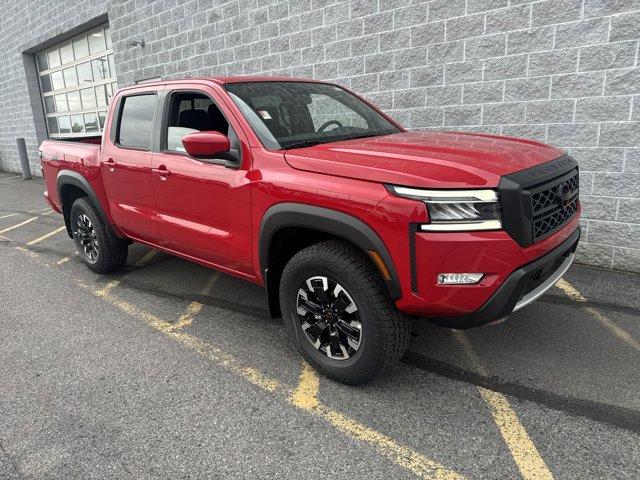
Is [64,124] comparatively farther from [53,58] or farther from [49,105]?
[53,58]

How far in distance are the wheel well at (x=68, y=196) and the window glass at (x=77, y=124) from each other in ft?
30.0

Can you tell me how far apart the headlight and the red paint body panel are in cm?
4

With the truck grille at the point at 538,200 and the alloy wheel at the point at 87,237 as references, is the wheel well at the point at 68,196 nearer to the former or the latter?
the alloy wheel at the point at 87,237

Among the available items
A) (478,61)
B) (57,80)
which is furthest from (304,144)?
(57,80)

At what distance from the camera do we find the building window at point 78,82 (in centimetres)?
1163

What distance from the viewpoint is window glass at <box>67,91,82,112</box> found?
13172 mm

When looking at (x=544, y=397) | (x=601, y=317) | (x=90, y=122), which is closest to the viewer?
(x=544, y=397)

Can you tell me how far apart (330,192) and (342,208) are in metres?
0.12

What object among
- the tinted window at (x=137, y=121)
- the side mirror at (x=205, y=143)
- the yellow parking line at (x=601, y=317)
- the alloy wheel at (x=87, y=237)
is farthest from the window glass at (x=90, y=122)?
the yellow parking line at (x=601, y=317)

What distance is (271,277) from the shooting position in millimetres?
3148

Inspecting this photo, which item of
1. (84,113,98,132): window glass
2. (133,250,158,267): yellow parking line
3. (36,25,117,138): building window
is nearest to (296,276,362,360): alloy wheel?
(133,250,158,267): yellow parking line

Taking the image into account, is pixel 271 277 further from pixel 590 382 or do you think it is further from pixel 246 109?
pixel 590 382

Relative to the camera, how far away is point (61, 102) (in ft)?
45.8

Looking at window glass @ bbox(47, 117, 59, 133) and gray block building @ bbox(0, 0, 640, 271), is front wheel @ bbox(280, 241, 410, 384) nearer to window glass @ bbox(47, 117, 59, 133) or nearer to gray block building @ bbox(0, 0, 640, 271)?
gray block building @ bbox(0, 0, 640, 271)
